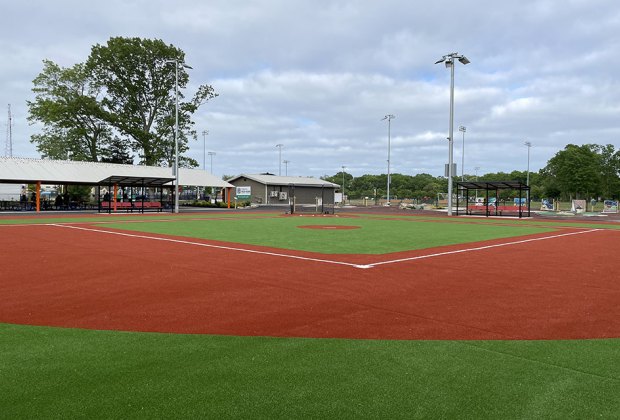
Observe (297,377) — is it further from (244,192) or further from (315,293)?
(244,192)

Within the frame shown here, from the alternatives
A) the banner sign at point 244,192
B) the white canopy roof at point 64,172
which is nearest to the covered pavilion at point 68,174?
the white canopy roof at point 64,172

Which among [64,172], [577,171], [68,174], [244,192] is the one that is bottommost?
[244,192]

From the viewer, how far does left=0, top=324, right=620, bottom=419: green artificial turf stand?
3.72 meters

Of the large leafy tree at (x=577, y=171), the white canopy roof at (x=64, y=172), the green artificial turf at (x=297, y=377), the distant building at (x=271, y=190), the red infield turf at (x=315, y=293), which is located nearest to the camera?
the green artificial turf at (x=297, y=377)

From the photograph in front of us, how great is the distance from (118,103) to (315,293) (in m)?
58.1

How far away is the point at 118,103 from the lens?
192ft

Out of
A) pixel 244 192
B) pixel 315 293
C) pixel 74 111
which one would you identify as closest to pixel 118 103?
Answer: pixel 74 111

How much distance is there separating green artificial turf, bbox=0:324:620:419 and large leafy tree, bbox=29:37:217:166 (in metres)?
56.6

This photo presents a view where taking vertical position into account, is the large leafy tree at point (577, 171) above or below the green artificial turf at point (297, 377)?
above

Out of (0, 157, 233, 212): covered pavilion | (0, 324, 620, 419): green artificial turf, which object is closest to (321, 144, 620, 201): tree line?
(0, 157, 233, 212): covered pavilion

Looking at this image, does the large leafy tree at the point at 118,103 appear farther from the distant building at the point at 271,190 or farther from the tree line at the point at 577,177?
the tree line at the point at 577,177

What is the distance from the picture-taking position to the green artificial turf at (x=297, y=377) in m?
3.72

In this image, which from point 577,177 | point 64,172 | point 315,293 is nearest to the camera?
point 315,293

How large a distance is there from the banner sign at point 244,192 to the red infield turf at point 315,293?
2332 inches
